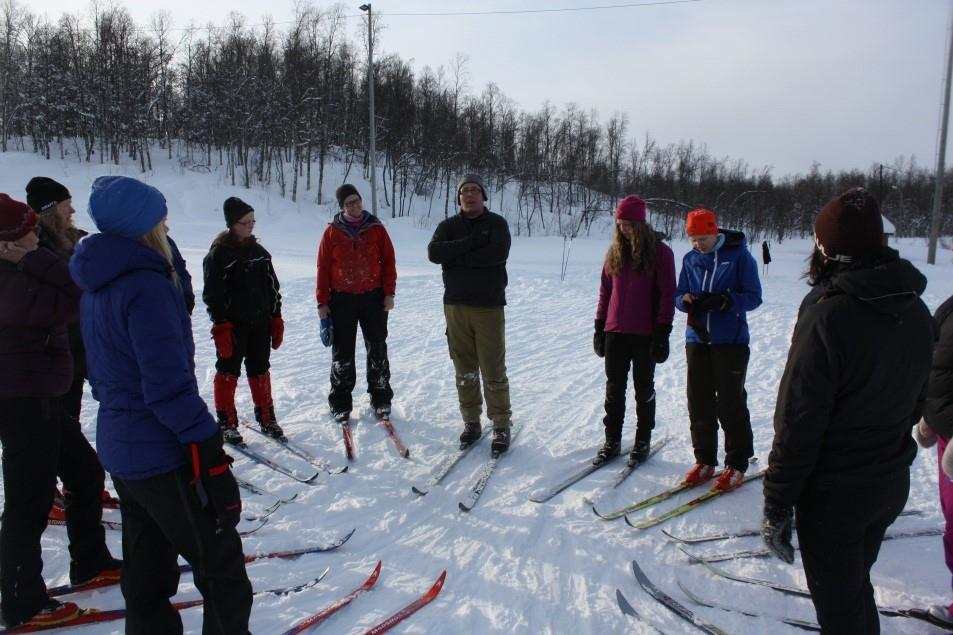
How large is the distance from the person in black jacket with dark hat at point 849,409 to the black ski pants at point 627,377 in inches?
70.9

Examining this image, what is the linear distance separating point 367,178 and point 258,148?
751cm

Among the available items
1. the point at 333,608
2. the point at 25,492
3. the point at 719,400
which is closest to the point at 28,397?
the point at 25,492

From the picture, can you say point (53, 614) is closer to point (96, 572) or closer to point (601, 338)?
point (96, 572)

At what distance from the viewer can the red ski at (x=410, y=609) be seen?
2301 millimetres

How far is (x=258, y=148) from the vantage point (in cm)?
3569

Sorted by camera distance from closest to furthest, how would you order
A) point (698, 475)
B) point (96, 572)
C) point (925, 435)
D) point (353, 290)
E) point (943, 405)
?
point (943, 405)
point (925, 435)
point (96, 572)
point (698, 475)
point (353, 290)

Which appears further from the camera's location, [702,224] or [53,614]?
[702,224]

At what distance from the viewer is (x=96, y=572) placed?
2.59 metres

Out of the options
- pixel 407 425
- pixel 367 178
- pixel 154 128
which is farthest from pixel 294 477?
pixel 154 128

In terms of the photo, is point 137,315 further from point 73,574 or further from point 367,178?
point 367,178

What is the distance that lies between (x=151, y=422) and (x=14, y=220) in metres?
1.28

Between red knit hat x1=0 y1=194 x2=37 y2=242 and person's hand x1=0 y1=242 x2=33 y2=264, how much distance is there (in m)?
0.03

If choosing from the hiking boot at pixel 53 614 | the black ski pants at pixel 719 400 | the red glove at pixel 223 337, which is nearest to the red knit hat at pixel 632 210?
the black ski pants at pixel 719 400

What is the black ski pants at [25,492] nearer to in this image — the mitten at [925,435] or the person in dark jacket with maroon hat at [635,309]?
the person in dark jacket with maroon hat at [635,309]
